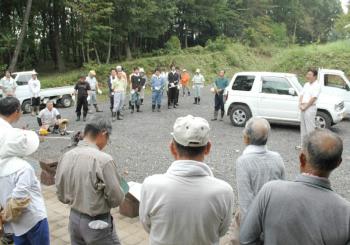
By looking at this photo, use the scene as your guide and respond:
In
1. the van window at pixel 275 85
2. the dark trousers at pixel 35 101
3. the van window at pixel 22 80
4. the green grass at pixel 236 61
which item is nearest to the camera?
the van window at pixel 275 85

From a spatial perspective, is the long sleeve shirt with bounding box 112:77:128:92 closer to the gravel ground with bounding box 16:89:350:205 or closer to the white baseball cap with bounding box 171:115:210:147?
the gravel ground with bounding box 16:89:350:205

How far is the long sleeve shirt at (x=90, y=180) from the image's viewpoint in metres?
2.97

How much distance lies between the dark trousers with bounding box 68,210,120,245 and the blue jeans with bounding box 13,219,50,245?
1.19 ft

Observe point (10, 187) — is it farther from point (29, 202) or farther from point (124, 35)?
point (124, 35)

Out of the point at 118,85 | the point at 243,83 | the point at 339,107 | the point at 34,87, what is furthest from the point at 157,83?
the point at 339,107

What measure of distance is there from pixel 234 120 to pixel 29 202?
31.8 feet

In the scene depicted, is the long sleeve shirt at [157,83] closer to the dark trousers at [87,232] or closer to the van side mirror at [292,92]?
the van side mirror at [292,92]

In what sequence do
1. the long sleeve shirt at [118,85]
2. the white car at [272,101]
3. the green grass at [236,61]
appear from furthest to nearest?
the green grass at [236,61], the long sleeve shirt at [118,85], the white car at [272,101]

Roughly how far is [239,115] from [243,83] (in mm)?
1028

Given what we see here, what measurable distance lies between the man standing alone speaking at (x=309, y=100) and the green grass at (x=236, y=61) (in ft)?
38.9

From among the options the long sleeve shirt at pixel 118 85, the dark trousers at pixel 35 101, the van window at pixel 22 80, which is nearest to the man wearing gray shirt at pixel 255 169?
the long sleeve shirt at pixel 118 85

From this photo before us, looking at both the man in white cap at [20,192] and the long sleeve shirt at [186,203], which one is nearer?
the long sleeve shirt at [186,203]

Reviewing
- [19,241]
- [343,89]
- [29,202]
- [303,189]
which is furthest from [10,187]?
[343,89]

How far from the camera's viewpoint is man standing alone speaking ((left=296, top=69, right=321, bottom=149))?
8.00 meters
